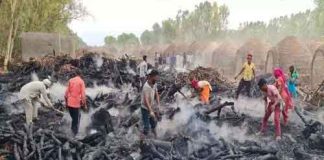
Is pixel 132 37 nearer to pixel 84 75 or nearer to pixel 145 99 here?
pixel 84 75

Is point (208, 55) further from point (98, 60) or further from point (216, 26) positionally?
point (216, 26)

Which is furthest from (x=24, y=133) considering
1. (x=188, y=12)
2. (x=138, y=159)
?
Answer: (x=188, y=12)

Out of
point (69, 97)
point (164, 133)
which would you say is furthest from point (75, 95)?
point (164, 133)

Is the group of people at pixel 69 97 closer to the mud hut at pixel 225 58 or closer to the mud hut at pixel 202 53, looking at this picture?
the mud hut at pixel 225 58

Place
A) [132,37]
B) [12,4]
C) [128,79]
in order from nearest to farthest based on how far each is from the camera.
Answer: [128,79] < [12,4] < [132,37]

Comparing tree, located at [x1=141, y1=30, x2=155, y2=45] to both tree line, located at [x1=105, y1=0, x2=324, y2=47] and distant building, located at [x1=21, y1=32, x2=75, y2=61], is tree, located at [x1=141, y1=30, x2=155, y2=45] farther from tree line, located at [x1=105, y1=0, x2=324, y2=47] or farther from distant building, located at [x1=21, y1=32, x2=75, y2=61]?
distant building, located at [x1=21, y1=32, x2=75, y2=61]

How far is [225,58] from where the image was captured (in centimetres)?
3525

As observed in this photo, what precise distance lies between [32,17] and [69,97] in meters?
25.9

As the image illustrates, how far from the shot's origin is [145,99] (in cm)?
957

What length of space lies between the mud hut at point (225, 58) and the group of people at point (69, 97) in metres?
23.7

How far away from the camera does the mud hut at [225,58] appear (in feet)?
113

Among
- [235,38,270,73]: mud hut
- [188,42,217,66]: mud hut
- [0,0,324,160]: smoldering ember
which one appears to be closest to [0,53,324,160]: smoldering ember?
[0,0,324,160]: smoldering ember

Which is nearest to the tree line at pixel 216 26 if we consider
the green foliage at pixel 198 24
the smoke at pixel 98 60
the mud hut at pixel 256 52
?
the green foliage at pixel 198 24

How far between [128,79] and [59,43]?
8.75m
